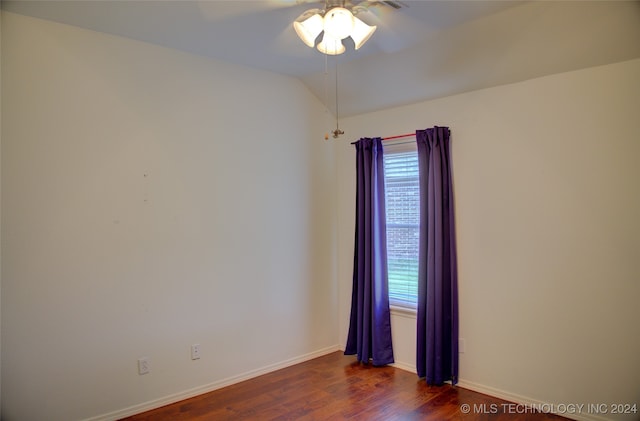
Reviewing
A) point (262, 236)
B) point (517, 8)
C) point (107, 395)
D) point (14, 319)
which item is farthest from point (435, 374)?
point (14, 319)

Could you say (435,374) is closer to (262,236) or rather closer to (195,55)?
(262,236)

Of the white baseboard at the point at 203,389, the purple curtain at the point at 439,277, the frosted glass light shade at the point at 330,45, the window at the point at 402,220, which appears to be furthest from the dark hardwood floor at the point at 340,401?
the frosted glass light shade at the point at 330,45

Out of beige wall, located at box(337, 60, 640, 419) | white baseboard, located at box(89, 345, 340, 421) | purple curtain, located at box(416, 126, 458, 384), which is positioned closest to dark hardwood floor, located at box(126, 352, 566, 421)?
white baseboard, located at box(89, 345, 340, 421)

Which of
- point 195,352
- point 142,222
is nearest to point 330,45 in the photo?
point 142,222

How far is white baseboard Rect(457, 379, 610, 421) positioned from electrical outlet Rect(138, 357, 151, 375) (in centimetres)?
244

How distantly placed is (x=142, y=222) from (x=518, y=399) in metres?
3.08

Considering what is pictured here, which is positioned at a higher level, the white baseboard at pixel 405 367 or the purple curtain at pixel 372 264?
the purple curtain at pixel 372 264

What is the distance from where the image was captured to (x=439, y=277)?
329 cm

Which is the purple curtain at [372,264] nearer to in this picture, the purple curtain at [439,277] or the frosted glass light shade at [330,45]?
the purple curtain at [439,277]

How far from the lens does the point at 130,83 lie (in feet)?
9.52

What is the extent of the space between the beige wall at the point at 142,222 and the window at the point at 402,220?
77cm

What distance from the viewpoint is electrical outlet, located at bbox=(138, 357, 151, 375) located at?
289cm

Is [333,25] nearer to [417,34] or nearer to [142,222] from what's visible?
[417,34]

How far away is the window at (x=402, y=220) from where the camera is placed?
145 inches
